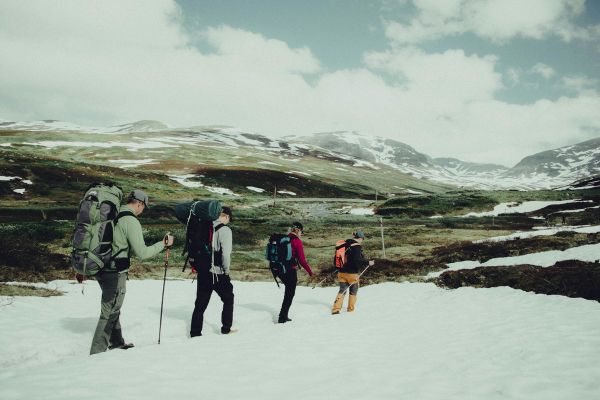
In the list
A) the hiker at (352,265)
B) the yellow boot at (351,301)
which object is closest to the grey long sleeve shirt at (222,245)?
the hiker at (352,265)

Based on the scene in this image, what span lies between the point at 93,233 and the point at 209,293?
2.58 meters

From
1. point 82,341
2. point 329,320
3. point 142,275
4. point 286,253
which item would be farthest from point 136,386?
point 142,275

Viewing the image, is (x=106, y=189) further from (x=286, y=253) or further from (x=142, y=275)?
(x=142, y=275)

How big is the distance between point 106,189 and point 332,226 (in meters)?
34.4

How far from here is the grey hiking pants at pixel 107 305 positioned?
6463 mm

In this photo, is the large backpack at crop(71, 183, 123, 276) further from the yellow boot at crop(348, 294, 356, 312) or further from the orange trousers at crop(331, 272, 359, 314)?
the yellow boot at crop(348, 294, 356, 312)

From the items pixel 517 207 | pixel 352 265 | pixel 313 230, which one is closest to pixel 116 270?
pixel 352 265

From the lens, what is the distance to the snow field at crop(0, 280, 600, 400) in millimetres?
4957

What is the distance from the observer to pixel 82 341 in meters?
7.82

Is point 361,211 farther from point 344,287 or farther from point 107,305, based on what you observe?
point 107,305

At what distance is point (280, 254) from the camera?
9.33 metres

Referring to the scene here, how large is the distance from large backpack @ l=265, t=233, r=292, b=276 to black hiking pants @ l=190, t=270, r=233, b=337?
165 centimetres

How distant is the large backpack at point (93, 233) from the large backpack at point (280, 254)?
3.90 metres

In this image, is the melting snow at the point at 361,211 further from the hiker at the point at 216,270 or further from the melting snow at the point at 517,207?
the hiker at the point at 216,270
